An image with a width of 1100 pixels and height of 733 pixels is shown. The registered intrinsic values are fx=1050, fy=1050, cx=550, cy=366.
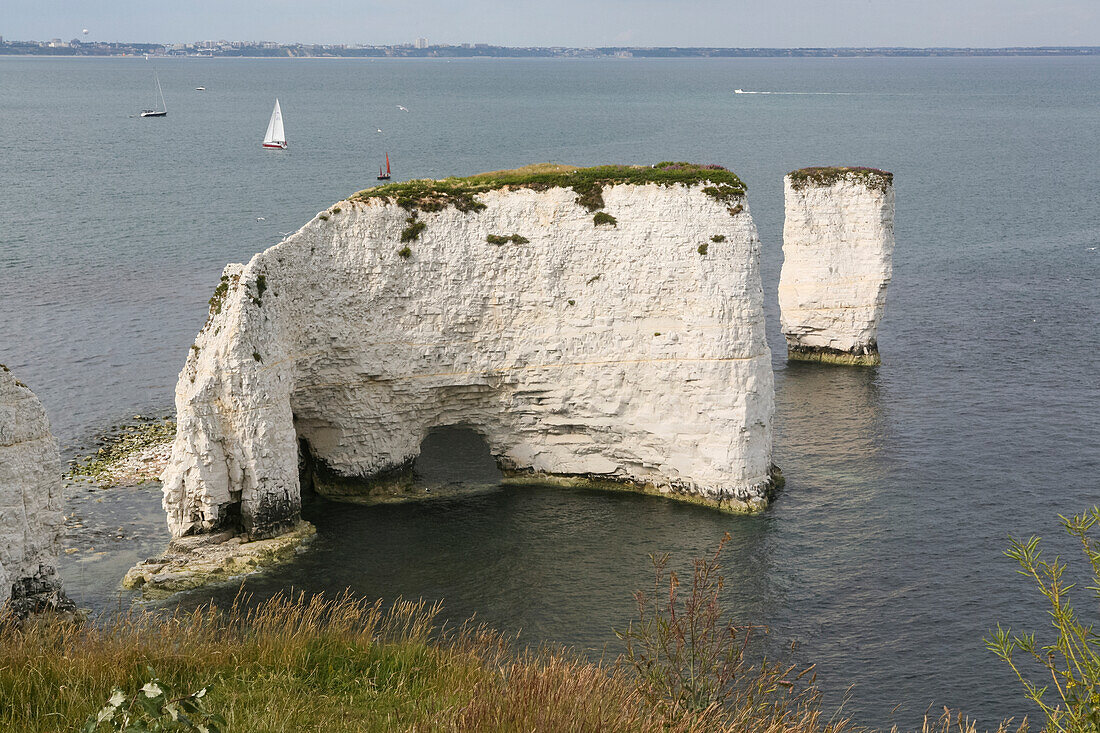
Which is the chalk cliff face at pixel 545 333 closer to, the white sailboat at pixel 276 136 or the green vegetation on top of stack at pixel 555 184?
the green vegetation on top of stack at pixel 555 184

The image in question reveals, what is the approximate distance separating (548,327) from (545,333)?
9.2 inches

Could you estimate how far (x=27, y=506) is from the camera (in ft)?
81.1

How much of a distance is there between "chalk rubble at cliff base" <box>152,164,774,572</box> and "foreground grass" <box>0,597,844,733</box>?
19.9 metres

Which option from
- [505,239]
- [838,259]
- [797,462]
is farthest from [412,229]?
[838,259]

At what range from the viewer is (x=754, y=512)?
3478 centimetres

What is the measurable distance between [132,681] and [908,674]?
60.8 ft

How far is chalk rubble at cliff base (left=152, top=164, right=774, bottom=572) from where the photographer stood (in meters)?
34.9

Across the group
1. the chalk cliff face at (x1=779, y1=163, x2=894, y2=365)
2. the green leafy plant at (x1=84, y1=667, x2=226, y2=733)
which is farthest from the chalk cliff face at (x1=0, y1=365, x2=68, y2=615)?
the chalk cliff face at (x1=779, y1=163, x2=894, y2=365)

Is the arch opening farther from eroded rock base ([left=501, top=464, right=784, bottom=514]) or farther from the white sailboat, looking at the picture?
the white sailboat

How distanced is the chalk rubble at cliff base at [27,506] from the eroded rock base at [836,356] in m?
37.3

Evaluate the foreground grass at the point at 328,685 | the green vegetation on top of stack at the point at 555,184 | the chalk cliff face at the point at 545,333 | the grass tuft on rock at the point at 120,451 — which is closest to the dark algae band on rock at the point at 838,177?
the green vegetation on top of stack at the point at 555,184

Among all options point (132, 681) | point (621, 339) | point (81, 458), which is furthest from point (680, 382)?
point (132, 681)

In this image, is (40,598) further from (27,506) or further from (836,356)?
(836,356)

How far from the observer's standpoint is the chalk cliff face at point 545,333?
114 feet
